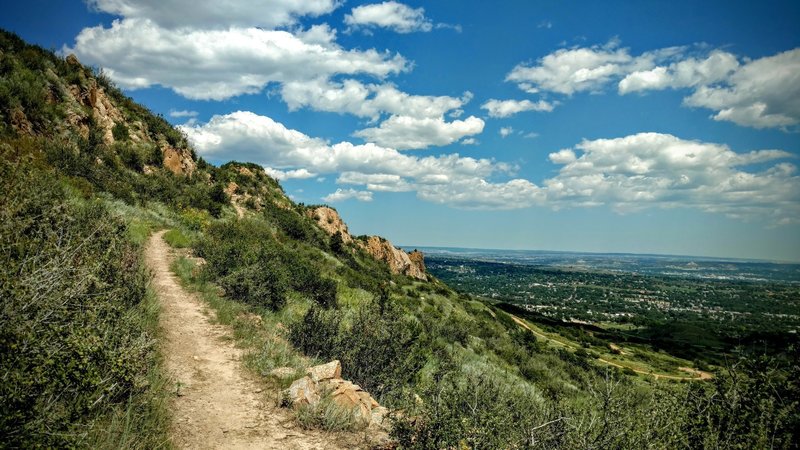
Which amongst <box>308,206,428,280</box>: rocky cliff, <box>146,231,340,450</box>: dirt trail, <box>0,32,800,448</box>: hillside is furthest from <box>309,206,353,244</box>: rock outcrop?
<box>146,231,340,450</box>: dirt trail

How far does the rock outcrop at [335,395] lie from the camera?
283 inches

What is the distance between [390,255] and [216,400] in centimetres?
4447

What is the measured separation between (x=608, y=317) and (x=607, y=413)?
151568 millimetres

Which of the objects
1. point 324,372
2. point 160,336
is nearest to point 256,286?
point 160,336

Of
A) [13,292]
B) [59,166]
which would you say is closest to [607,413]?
[13,292]

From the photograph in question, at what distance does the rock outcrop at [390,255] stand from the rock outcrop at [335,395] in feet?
131

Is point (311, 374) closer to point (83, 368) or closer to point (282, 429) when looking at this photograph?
point (282, 429)

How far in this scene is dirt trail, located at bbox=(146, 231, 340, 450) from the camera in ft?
19.7

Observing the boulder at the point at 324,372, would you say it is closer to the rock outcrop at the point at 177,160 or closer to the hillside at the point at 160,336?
the hillside at the point at 160,336

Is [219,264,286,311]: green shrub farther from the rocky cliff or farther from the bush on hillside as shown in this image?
the rocky cliff

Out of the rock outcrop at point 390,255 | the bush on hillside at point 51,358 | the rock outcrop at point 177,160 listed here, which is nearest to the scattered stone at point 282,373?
the bush on hillside at point 51,358

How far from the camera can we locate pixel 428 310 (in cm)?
3186

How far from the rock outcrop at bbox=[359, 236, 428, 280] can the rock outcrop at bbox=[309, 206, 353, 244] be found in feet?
10.7

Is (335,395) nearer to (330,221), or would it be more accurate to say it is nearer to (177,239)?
(177,239)
